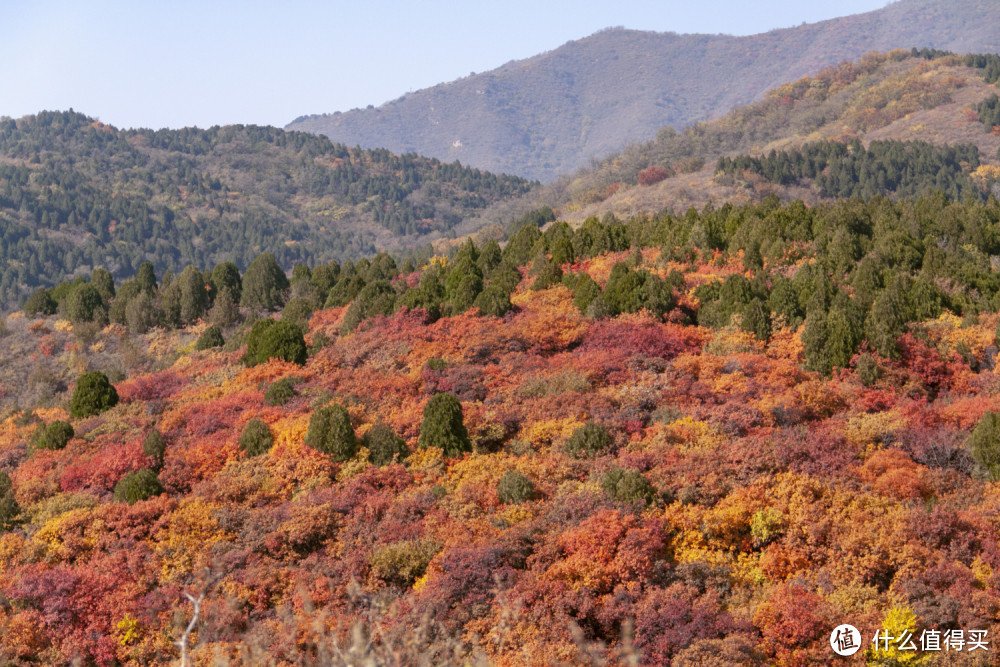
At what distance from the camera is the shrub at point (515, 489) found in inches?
725

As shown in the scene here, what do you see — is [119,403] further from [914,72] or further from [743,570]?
[914,72]

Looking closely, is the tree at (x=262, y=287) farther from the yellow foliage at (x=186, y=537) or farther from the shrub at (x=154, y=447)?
the yellow foliage at (x=186, y=537)

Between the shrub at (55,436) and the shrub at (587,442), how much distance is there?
14.3 m

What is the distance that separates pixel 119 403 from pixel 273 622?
52.8 feet

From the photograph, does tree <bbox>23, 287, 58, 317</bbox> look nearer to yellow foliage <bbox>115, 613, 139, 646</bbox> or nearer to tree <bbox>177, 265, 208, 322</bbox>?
tree <bbox>177, 265, 208, 322</bbox>

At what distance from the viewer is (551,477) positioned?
63.5 feet

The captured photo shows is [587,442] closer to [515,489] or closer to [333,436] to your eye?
[515,489]

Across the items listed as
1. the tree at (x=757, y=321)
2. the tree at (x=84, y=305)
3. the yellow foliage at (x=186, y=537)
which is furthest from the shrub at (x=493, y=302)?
the tree at (x=84, y=305)

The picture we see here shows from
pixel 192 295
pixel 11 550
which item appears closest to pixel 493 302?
pixel 11 550

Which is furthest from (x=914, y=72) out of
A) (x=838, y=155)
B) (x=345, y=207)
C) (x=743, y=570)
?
(x=743, y=570)

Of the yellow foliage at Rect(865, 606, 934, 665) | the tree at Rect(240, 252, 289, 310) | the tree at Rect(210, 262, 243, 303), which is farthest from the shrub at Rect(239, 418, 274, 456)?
the tree at Rect(210, 262, 243, 303)

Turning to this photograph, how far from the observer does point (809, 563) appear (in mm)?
15898

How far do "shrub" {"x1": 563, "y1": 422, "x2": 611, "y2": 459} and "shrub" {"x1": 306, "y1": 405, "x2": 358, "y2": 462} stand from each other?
5287mm

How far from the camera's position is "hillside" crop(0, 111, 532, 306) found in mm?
127000
